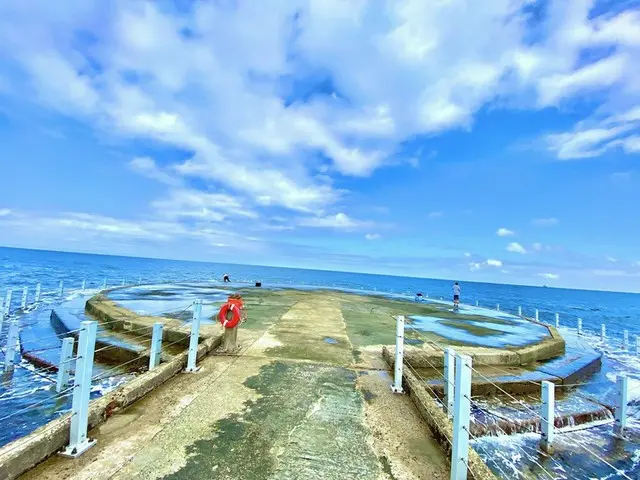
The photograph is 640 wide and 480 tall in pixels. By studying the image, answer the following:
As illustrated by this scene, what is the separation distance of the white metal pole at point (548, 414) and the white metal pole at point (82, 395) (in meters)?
6.13

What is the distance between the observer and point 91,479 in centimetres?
281

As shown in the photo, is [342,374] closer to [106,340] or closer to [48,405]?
[48,405]

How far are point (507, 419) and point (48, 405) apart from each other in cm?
826

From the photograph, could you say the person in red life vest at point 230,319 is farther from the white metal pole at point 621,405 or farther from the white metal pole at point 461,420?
the white metal pole at point 621,405

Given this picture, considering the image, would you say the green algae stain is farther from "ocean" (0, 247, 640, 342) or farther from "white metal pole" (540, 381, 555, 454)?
"ocean" (0, 247, 640, 342)

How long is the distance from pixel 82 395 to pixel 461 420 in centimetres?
350

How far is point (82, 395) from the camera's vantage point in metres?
3.27

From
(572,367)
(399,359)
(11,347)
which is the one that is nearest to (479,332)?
(572,367)

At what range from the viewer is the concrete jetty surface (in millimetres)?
3033

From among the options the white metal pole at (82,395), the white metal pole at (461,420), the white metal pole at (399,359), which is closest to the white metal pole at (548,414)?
the white metal pole at (399,359)

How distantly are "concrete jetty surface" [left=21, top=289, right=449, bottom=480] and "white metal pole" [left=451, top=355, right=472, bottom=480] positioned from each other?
346mm

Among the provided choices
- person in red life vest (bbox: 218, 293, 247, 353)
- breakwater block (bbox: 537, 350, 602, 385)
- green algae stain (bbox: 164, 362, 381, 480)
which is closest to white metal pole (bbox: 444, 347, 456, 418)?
green algae stain (bbox: 164, 362, 381, 480)

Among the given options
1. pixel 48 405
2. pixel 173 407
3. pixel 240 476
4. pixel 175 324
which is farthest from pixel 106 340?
pixel 240 476

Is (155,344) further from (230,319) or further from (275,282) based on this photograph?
(275,282)
